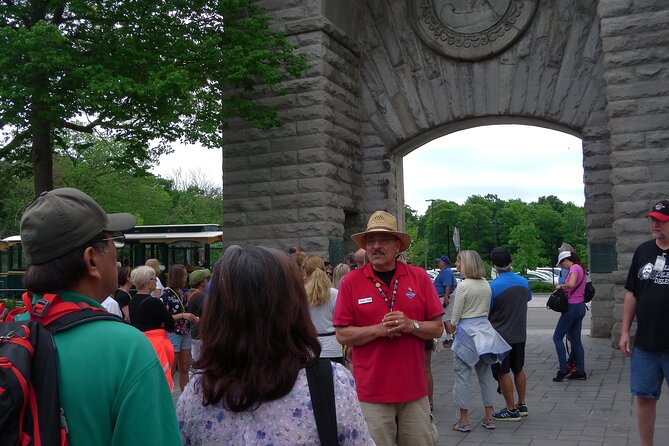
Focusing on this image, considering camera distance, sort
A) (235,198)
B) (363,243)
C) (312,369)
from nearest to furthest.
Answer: (312,369) → (363,243) → (235,198)

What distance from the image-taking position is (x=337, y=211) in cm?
1312

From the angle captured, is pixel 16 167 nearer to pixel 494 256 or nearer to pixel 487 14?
pixel 487 14

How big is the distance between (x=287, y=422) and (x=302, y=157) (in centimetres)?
1105

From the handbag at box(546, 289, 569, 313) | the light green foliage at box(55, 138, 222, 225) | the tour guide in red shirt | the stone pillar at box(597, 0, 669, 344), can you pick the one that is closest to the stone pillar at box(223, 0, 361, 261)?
the handbag at box(546, 289, 569, 313)

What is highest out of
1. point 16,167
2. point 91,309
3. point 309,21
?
point 309,21

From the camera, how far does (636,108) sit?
1070 centimetres

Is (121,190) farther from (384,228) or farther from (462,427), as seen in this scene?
(384,228)

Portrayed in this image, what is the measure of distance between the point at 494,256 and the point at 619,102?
4.77 meters

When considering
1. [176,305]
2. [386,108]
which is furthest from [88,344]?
[386,108]

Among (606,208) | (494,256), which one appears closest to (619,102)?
(606,208)

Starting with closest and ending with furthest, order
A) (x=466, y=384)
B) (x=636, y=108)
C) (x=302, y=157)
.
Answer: (x=466, y=384) → (x=636, y=108) → (x=302, y=157)

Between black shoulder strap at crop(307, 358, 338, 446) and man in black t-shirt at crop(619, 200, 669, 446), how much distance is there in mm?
4088

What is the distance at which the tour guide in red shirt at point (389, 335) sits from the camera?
174 inches

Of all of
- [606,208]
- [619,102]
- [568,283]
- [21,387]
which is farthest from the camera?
[606,208]
